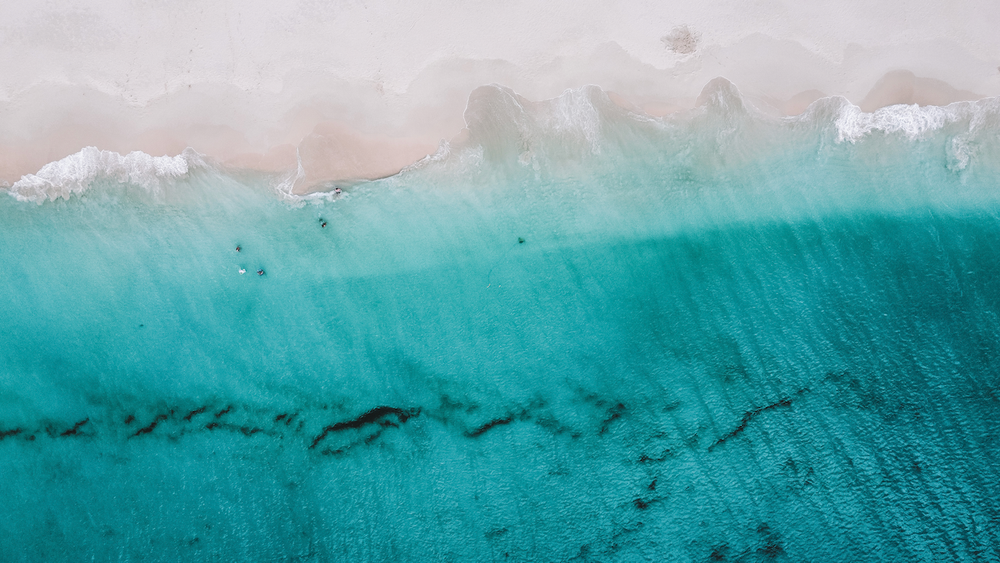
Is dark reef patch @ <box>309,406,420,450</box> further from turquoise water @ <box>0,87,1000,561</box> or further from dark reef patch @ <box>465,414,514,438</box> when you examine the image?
dark reef patch @ <box>465,414,514,438</box>

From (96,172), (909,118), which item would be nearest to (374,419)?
(96,172)

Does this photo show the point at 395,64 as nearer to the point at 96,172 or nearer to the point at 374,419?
the point at 96,172

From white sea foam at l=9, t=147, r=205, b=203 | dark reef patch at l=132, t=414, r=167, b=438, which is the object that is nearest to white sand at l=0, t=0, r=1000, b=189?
Result: white sea foam at l=9, t=147, r=205, b=203

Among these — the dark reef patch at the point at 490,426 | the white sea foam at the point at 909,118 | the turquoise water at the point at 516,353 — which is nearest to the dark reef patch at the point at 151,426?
the turquoise water at the point at 516,353

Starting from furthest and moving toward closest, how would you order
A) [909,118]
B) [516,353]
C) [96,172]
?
[516,353] < [909,118] < [96,172]

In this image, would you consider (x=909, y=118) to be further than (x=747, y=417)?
Yes

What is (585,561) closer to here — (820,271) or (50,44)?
(820,271)
